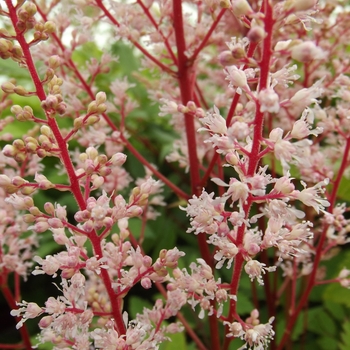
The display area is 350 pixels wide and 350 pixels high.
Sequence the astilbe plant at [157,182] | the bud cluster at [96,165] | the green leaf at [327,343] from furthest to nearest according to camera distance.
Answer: the green leaf at [327,343] → the bud cluster at [96,165] → the astilbe plant at [157,182]

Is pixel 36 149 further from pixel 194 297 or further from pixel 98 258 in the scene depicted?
pixel 194 297

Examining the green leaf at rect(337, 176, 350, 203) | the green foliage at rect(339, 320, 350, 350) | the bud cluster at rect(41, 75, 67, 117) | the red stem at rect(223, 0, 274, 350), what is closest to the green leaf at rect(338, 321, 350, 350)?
the green foliage at rect(339, 320, 350, 350)

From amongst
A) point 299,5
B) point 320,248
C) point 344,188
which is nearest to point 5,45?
point 299,5

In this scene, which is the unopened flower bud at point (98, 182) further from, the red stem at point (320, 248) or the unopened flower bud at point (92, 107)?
the red stem at point (320, 248)

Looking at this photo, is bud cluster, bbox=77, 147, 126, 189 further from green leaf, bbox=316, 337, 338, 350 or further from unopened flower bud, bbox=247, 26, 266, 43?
green leaf, bbox=316, 337, 338, 350

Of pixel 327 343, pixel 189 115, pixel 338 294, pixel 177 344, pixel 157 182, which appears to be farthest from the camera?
pixel 327 343

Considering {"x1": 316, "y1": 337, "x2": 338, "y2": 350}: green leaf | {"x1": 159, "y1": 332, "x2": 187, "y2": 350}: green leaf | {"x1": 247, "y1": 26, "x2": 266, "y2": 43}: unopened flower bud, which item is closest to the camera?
{"x1": 247, "y1": 26, "x2": 266, "y2": 43}: unopened flower bud

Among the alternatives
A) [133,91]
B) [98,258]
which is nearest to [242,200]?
[98,258]

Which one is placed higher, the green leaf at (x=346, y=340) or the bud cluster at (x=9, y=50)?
the bud cluster at (x=9, y=50)

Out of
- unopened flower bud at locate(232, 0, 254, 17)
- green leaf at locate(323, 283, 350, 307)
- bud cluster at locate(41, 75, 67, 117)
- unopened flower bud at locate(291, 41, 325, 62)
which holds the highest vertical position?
unopened flower bud at locate(232, 0, 254, 17)

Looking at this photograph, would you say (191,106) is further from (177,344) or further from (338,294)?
(338,294)

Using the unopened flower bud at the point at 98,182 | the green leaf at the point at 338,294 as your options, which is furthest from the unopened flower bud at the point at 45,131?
the green leaf at the point at 338,294
